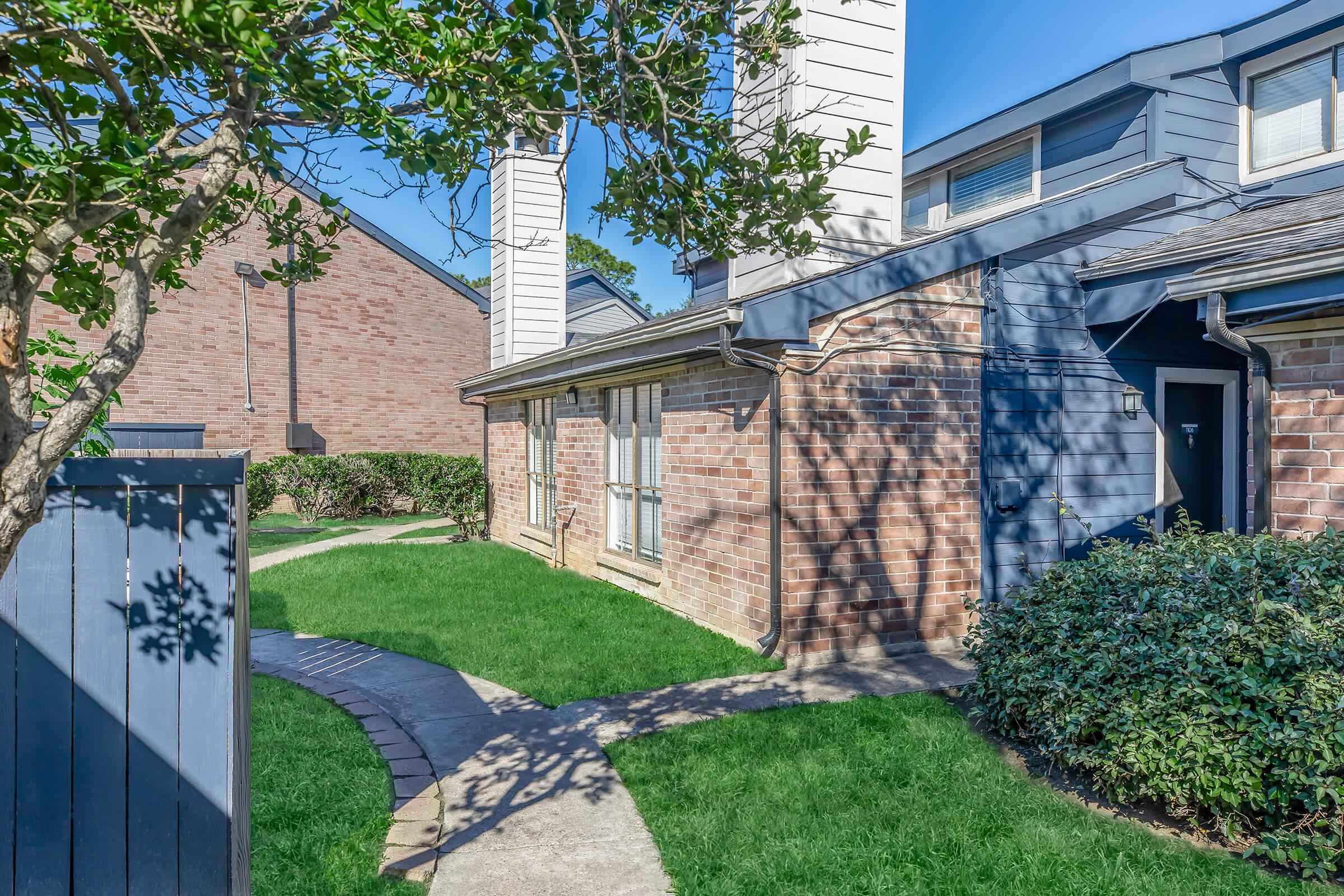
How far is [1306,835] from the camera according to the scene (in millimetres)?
3398

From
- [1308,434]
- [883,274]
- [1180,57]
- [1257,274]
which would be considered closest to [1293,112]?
[1180,57]

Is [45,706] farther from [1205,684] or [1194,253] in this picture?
[1194,253]

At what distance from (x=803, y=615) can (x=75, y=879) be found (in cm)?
484

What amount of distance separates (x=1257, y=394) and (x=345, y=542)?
12876 millimetres

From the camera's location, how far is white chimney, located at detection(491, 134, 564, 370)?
1330cm

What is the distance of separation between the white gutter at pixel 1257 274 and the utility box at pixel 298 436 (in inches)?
686

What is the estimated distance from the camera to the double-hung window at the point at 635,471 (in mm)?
8664

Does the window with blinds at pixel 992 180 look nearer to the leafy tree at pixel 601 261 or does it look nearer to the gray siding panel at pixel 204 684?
the gray siding panel at pixel 204 684

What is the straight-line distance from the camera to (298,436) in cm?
1859

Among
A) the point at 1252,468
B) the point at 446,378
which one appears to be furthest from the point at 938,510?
the point at 446,378

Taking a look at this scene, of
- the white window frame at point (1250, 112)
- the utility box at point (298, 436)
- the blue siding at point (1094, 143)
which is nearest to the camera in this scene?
the white window frame at point (1250, 112)

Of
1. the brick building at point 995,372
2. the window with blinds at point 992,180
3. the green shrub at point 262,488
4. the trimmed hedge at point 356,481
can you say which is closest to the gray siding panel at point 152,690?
the brick building at point 995,372

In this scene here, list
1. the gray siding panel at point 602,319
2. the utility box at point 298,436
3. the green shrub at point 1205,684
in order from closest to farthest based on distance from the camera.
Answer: the green shrub at point 1205,684 → the utility box at point 298,436 → the gray siding panel at point 602,319

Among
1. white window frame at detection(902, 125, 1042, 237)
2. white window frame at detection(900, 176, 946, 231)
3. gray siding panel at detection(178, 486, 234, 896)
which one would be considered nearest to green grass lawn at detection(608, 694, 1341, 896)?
gray siding panel at detection(178, 486, 234, 896)
